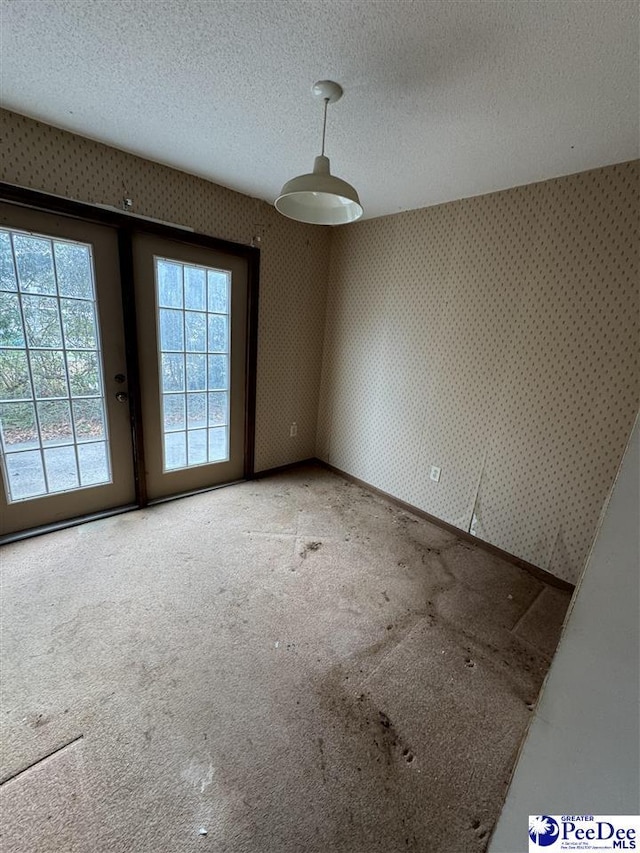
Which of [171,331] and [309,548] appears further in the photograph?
[171,331]

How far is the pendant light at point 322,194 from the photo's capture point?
1316 mm

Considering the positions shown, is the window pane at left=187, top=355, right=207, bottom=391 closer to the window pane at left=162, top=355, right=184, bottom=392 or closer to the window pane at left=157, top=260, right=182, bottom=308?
the window pane at left=162, top=355, right=184, bottom=392

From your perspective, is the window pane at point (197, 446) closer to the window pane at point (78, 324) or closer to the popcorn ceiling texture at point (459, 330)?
the popcorn ceiling texture at point (459, 330)

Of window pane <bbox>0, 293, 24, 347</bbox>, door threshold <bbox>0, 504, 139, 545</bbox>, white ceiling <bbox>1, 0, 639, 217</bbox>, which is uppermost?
white ceiling <bbox>1, 0, 639, 217</bbox>

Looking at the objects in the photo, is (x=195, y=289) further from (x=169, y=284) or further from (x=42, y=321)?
(x=42, y=321)

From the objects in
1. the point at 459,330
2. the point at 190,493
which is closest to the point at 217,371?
the point at 190,493

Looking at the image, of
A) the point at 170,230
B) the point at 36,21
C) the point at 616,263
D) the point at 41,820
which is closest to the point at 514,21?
the point at 616,263

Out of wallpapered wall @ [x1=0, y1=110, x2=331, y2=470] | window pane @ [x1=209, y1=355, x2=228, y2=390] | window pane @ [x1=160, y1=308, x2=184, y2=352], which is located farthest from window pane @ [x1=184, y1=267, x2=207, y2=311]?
window pane @ [x1=209, y1=355, x2=228, y2=390]

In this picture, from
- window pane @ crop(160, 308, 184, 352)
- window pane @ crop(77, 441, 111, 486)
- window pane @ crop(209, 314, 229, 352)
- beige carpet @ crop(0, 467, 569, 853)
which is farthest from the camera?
window pane @ crop(209, 314, 229, 352)

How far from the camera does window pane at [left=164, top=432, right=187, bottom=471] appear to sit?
2814mm

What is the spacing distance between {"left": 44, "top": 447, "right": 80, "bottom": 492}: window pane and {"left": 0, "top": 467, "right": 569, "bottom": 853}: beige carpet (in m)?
0.34

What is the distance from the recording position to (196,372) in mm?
2814

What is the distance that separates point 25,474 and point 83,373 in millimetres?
720

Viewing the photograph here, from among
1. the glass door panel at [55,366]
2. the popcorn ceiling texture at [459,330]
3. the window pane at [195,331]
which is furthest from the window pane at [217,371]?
the glass door panel at [55,366]
